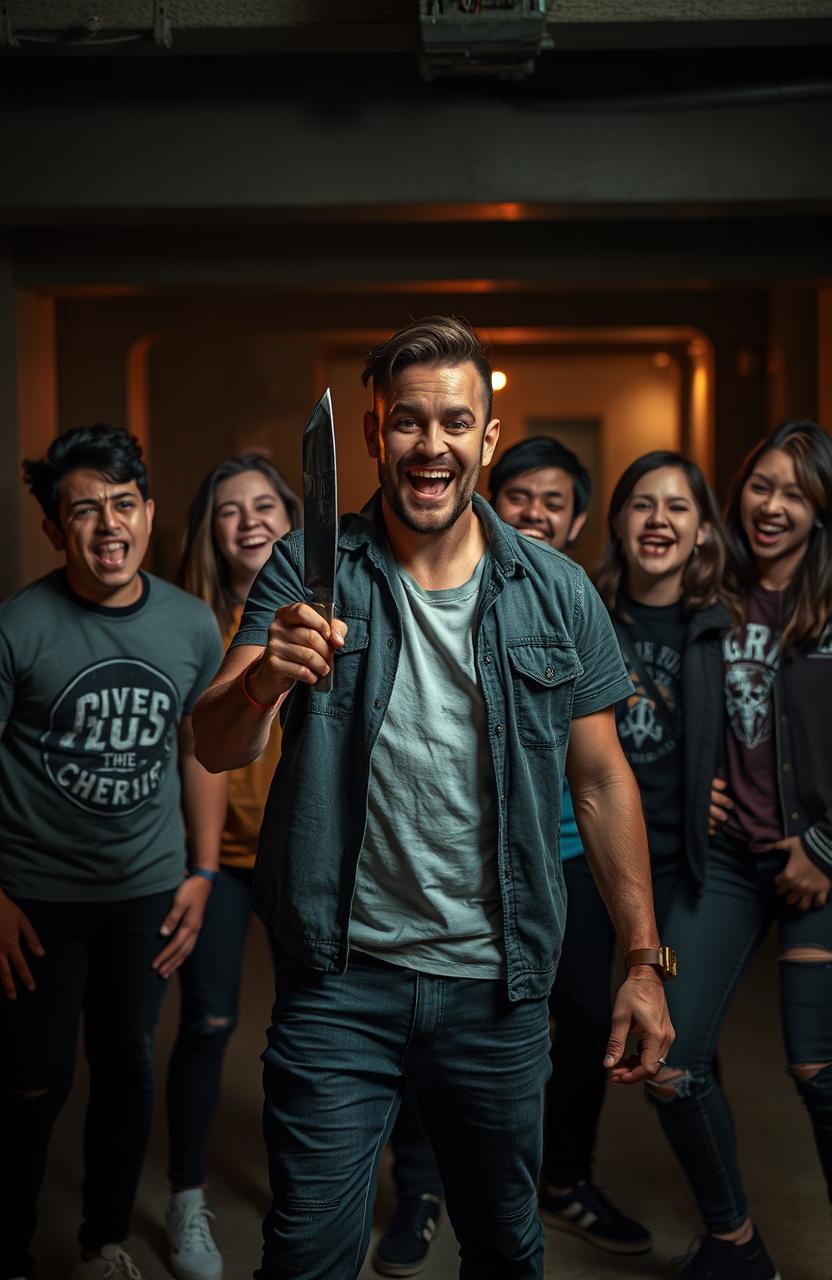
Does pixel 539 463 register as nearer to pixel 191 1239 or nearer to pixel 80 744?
pixel 80 744

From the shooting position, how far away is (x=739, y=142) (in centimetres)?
382

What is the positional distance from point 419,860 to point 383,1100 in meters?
0.35

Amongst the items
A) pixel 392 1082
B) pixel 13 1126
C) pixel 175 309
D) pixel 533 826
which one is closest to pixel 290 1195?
pixel 392 1082

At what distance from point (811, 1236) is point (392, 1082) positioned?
1.49 metres

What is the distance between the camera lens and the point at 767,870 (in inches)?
97.3

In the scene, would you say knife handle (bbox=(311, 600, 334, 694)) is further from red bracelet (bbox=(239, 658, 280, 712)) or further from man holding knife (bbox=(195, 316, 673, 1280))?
man holding knife (bbox=(195, 316, 673, 1280))


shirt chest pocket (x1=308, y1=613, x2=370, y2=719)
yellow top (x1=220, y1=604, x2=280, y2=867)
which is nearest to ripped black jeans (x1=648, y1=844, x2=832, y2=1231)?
yellow top (x1=220, y1=604, x2=280, y2=867)

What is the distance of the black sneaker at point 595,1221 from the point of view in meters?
2.73

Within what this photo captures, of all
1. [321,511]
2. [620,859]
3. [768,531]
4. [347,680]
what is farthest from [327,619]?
[768,531]

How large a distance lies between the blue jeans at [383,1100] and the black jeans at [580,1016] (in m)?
0.82

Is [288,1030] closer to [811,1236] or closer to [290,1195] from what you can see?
[290,1195]

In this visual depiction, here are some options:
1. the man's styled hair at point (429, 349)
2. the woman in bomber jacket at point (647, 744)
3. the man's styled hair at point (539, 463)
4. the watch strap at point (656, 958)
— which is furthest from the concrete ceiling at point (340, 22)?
the watch strap at point (656, 958)

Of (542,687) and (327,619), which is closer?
(327,619)

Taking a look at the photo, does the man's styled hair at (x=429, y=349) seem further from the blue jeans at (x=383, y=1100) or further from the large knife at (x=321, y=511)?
the blue jeans at (x=383, y=1100)
